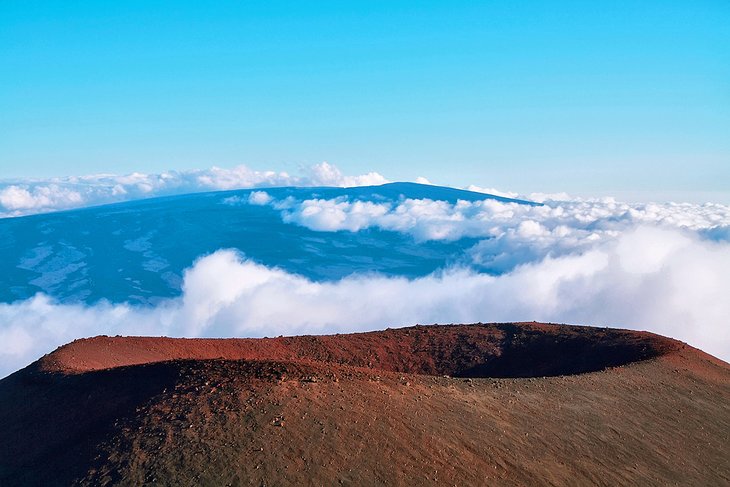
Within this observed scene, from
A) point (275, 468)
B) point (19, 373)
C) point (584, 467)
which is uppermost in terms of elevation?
point (275, 468)

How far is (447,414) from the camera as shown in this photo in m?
22.2

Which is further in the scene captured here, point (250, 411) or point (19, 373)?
point (19, 373)

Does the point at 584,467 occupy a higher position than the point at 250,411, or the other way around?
the point at 250,411

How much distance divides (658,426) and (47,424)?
91.8 ft

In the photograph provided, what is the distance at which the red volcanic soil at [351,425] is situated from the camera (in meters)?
18.0

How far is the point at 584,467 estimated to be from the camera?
20.5 metres

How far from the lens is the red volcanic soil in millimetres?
17984

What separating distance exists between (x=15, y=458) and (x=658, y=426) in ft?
92.6

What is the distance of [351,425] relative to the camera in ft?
65.4

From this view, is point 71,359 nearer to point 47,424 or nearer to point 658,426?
point 47,424

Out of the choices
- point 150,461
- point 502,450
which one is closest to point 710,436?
point 502,450

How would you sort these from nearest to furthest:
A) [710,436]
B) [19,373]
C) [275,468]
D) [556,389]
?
[275,468], [710,436], [556,389], [19,373]

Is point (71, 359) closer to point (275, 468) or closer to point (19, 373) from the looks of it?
point (19, 373)

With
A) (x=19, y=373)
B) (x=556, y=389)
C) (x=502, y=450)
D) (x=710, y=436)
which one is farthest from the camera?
(x=19, y=373)
